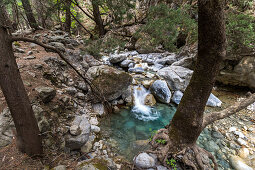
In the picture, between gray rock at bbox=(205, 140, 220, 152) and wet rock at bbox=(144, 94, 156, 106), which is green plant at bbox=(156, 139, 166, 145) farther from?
wet rock at bbox=(144, 94, 156, 106)

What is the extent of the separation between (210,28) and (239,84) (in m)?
7.44

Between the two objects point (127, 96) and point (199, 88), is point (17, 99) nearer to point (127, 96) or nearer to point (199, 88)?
point (199, 88)

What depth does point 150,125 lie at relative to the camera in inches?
202

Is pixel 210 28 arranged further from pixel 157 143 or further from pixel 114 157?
pixel 114 157

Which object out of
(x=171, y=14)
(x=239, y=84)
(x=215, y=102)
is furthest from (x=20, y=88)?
(x=239, y=84)

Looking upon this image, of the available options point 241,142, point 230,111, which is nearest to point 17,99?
point 230,111

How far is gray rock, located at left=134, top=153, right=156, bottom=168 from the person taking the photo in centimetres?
269

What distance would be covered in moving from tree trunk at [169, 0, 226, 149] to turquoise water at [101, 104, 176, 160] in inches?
35.5

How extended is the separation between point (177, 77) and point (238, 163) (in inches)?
169

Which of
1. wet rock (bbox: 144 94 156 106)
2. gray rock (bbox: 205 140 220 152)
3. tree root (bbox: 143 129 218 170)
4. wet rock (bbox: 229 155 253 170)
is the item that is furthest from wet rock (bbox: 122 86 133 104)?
wet rock (bbox: 229 155 253 170)

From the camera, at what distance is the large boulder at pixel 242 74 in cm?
613

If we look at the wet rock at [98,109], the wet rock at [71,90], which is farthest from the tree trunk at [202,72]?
the wet rock at [71,90]

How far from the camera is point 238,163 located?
A: 3242 millimetres

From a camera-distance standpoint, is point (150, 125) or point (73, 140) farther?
point (150, 125)
